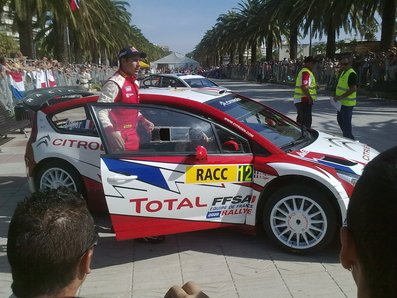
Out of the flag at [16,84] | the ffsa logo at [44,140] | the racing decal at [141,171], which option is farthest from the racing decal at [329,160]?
the flag at [16,84]

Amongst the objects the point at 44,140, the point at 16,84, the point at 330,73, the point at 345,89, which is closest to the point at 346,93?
the point at 345,89

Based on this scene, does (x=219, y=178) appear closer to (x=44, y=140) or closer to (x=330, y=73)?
(x=44, y=140)

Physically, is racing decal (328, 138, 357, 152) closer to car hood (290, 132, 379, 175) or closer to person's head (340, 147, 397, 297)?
car hood (290, 132, 379, 175)

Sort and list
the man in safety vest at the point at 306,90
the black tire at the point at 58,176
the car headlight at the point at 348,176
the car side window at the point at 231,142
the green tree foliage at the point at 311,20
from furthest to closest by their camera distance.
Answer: the green tree foliage at the point at 311,20, the man in safety vest at the point at 306,90, the black tire at the point at 58,176, the car side window at the point at 231,142, the car headlight at the point at 348,176

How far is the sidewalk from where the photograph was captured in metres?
3.58

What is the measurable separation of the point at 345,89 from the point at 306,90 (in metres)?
0.76

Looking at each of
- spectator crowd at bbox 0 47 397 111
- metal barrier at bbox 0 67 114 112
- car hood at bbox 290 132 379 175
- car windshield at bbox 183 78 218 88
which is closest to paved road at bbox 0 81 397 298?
car hood at bbox 290 132 379 175

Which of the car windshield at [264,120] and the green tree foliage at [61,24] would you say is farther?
the green tree foliage at [61,24]

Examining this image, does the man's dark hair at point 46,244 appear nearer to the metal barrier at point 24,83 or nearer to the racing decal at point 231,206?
the racing decal at point 231,206

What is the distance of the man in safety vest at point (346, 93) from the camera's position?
803 centimetres

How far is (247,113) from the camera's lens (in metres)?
4.91

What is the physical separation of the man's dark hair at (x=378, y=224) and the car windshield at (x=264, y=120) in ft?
10.9

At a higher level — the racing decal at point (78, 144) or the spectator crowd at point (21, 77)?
the spectator crowd at point (21, 77)

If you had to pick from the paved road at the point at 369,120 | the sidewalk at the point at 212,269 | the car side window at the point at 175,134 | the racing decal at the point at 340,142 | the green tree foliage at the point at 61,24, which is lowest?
the sidewalk at the point at 212,269
